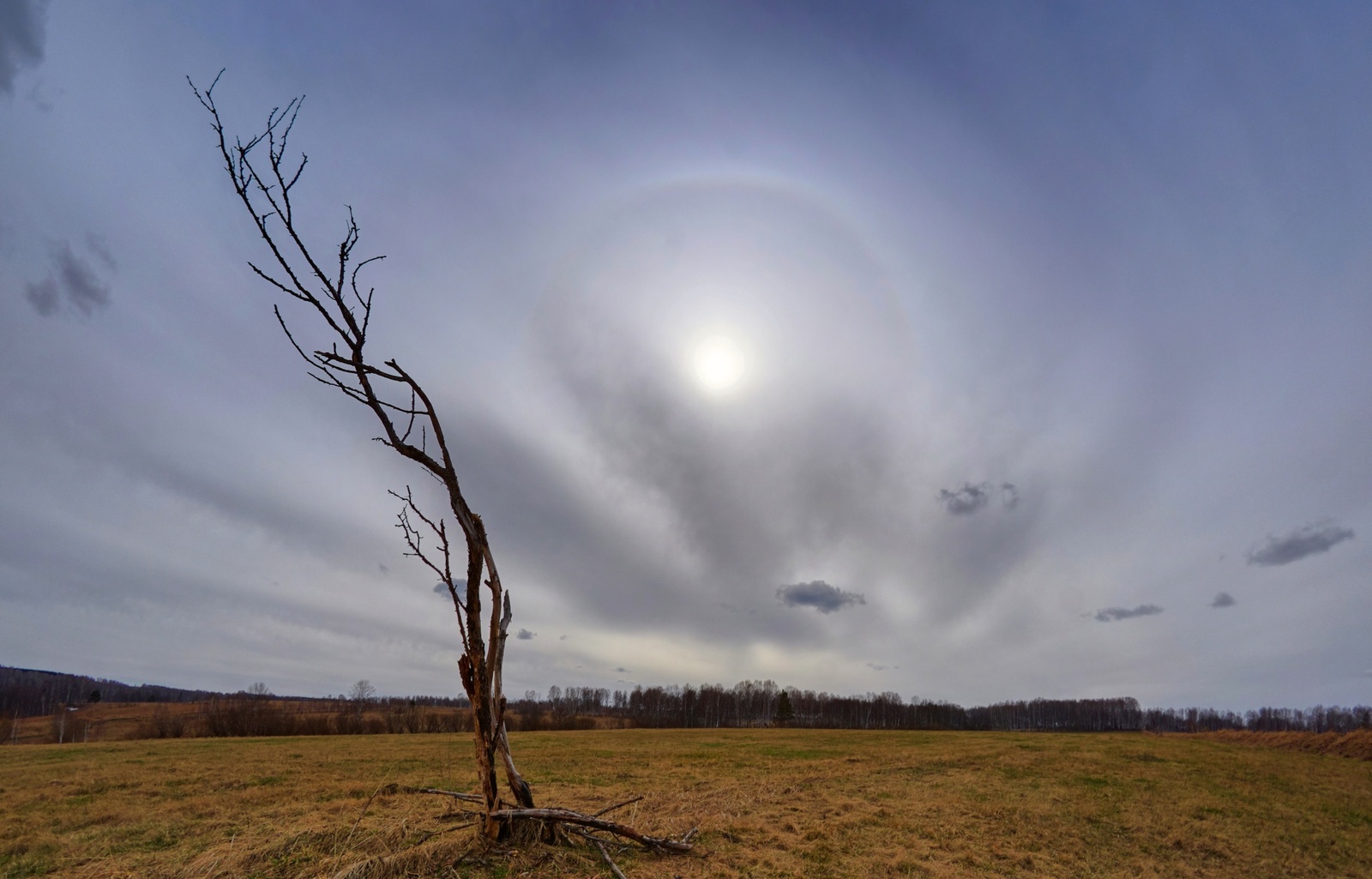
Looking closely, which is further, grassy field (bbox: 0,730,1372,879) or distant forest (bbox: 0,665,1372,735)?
distant forest (bbox: 0,665,1372,735)

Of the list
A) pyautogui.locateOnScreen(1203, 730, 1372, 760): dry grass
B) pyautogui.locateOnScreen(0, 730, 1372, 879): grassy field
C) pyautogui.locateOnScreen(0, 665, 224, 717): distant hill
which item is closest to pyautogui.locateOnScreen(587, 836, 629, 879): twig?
pyautogui.locateOnScreen(0, 730, 1372, 879): grassy field

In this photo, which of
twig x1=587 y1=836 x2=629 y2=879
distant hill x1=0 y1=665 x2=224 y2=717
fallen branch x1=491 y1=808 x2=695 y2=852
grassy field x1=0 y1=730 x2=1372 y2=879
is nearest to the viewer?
twig x1=587 y1=836 x2=629 y2=879

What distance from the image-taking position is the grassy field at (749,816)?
982 cm

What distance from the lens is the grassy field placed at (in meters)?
9.82

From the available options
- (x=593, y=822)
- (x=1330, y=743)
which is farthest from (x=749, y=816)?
(x=1330, y=743)

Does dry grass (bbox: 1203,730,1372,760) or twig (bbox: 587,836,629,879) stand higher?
twig (bbox: 587,836,629,879)

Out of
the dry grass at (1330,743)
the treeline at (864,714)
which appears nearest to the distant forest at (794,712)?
the treeline at (864,714)

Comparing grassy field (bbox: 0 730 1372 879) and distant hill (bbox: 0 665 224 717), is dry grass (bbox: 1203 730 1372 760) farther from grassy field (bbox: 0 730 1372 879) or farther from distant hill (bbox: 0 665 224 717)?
distant hill (bbox: 0 665 224 717)

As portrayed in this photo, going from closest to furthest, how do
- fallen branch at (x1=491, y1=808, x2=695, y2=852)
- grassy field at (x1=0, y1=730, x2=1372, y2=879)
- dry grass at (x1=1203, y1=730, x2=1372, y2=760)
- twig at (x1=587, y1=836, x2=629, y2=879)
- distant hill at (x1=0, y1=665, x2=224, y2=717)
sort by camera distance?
1. twig at (x1=587, y1=836, x2=629, y2=879)
2. fallen branch at (x1=491, y1=808, x2=695, y2=852)
3. grassy field at (x1=0, y1=730, x2=1372, y2=879)
4. dry grass at (x1=1203, y1=730, x2=1372, y2=760)
5. distant hill at (x1=0, y1=665, x2=224, y2=717)

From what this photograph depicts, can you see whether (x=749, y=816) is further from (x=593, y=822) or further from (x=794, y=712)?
(x=794, y=712)

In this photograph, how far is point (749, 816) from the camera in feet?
48.0

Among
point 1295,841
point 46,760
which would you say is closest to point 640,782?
point 1295,841

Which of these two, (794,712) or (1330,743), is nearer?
(1330,743)

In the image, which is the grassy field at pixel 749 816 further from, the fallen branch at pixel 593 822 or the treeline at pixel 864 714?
the treeline at pixel 864 714
